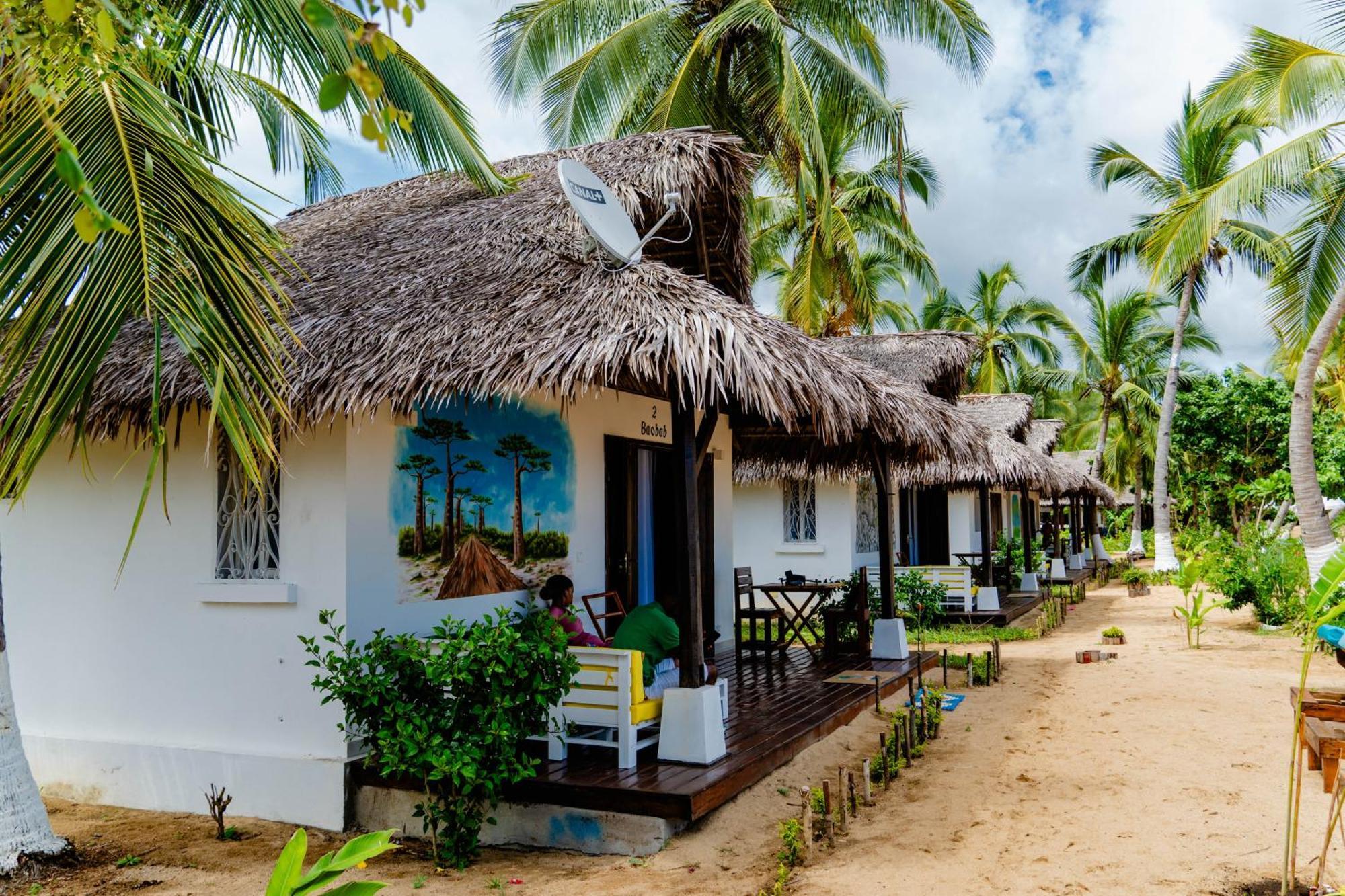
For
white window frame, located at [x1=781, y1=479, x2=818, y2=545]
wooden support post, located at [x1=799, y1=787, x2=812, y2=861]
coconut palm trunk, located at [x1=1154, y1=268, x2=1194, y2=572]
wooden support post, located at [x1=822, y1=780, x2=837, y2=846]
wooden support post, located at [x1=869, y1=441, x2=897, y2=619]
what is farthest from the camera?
coconut palm trunk, located at [x1=1154, y1=268, x2=1194, y2=572]

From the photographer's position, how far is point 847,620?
10656 mm

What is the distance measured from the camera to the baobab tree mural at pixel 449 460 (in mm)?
6445

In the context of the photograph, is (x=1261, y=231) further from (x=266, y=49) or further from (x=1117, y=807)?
(x=266, y=49)

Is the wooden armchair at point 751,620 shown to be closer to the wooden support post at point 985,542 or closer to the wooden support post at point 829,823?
the wooden support post at point 829,823

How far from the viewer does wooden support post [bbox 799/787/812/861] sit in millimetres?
4844

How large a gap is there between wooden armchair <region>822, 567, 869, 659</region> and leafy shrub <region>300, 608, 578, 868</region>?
527cm

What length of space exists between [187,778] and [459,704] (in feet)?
7.54

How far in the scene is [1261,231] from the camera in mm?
21016

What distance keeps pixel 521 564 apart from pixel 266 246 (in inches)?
131

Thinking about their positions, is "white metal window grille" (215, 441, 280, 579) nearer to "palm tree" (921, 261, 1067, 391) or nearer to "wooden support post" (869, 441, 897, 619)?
"wooden support post" (869, 441, 897, 619)

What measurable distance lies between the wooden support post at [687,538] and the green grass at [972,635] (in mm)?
8274

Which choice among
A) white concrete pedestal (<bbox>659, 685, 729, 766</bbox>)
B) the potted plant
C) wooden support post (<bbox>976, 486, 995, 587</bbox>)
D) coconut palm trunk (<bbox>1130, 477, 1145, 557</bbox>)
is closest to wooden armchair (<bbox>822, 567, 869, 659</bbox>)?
white concrete pedestal (<bbox>659, 685, 729, 766</bbox>)

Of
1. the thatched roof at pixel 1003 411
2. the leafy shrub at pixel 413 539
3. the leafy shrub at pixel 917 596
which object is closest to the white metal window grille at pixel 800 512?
the leafy shrub at pixel 917 596

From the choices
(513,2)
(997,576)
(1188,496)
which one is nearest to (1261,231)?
(997,576)
